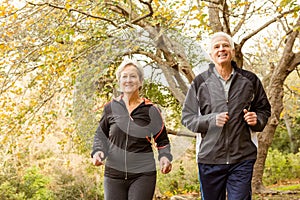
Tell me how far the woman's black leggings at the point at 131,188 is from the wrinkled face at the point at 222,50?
2.65 feet

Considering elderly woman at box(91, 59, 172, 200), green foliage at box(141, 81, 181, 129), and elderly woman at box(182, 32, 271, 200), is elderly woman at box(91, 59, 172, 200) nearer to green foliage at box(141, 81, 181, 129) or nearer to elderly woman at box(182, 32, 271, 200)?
elderly woman at box(182, 32, 271, 200)

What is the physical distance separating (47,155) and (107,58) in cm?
612

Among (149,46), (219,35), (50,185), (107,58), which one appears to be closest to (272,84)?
(149,46)

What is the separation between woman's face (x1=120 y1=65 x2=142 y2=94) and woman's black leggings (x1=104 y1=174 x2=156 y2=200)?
0.52 m

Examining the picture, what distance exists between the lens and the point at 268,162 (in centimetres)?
1166

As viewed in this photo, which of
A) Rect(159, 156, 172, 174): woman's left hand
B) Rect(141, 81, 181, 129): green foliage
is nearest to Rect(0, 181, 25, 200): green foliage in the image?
Rect(141, 81, 181, 129): green foliage

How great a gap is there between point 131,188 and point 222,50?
989mm

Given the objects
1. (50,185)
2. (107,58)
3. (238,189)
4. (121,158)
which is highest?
(107,58)

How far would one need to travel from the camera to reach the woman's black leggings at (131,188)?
8.52 ft

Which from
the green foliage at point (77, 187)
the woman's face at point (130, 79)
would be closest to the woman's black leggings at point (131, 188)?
the woman's face at point (130, 79)

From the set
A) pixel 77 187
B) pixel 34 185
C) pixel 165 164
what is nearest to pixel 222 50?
pixel 165 164

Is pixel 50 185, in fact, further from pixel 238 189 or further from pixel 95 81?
pixel 238 189

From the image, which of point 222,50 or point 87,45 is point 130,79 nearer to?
point 222,50

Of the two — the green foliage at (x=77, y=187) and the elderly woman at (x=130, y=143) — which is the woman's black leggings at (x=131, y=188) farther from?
the green foliage at (x=77, y=187)
